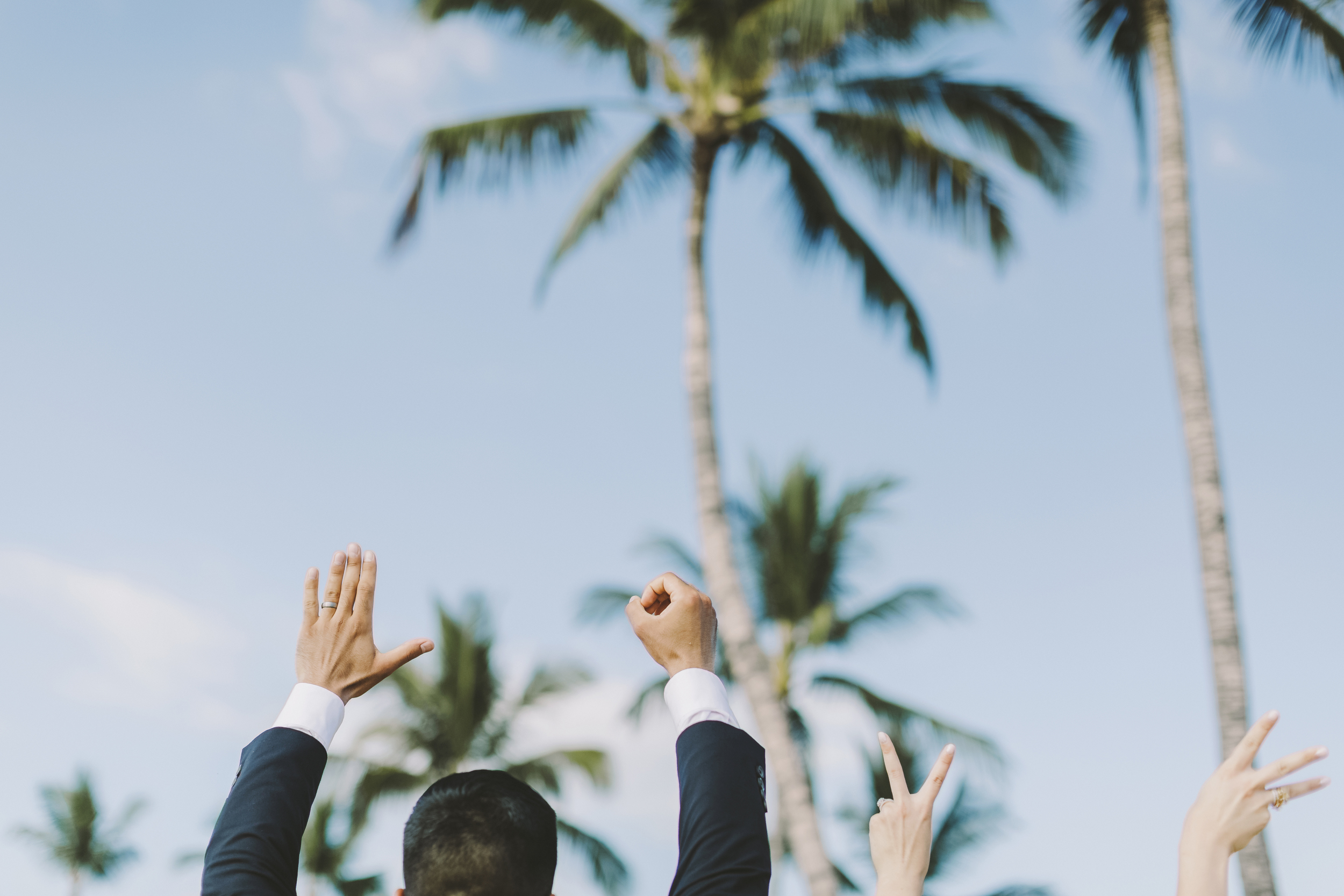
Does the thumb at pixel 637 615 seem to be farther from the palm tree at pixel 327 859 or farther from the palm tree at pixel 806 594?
the palm tree at pixel 327 859

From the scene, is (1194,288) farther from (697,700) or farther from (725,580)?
(697,700)

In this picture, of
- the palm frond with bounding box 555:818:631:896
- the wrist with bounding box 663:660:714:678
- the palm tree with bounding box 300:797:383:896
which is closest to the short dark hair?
the wrist with bounding box 663:660:714:678

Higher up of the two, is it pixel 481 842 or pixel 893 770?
pixel 893 770

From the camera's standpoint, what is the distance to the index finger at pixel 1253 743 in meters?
1.72

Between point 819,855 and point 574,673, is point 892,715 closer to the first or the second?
point 819,855

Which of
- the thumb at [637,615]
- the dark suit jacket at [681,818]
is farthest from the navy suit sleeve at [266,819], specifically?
the thumb at [637,615]

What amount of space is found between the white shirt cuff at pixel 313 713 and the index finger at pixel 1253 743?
1.34 meters

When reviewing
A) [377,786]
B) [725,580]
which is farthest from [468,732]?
[725,580]

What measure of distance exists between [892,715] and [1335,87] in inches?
341

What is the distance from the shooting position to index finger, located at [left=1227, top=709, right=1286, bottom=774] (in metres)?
1.72

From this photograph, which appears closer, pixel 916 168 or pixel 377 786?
pixel 916 168

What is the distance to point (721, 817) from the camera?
1575 mm

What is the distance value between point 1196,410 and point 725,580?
4.52 meters

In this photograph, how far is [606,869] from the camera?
59.6 ft
